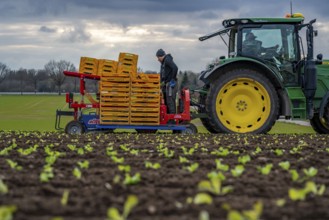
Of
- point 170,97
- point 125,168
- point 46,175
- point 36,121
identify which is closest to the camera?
point 46,175

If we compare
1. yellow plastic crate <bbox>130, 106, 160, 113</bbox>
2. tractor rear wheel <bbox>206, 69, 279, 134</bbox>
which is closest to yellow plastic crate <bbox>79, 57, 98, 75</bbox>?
yellow plastic crate <bbox>130, 106, 160, 113</bbox>

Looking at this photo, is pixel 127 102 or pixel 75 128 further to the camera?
pixel 75 128

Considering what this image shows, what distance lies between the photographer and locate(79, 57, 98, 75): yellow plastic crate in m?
14.6

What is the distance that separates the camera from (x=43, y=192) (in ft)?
16.7

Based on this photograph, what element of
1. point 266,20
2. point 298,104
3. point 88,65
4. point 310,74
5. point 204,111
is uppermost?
point 266,20

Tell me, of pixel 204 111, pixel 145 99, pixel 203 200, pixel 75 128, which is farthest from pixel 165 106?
pixel 203 200

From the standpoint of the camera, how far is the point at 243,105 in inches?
549

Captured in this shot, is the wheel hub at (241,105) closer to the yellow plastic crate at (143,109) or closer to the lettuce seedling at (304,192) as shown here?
the yellow plastic crate at (143,109)

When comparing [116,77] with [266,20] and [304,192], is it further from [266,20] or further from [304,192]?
[304,192]

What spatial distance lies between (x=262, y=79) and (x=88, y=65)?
4.26m

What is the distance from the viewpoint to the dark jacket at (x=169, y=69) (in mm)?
14617

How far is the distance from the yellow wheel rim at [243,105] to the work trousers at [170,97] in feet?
4.02

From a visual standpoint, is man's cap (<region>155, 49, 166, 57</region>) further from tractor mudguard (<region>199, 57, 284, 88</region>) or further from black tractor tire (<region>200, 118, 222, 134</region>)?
black tractor tire (<region>200, 118, 222, 134</region>)

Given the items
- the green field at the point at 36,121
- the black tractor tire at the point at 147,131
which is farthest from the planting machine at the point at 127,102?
the green field at the point at 36,121
